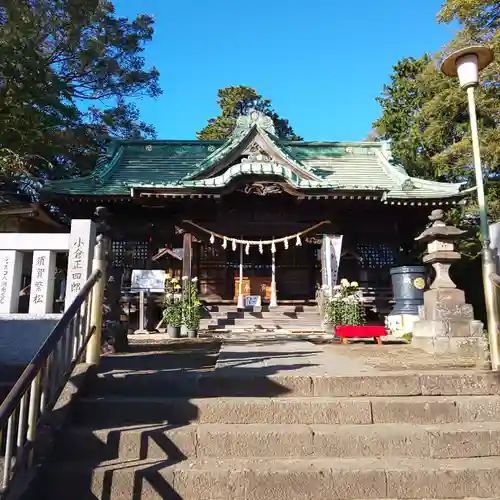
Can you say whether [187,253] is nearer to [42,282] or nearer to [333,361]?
[333,361]

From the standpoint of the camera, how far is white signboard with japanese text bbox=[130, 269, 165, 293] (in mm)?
11562

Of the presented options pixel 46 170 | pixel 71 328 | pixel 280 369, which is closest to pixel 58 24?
pixel 46 170

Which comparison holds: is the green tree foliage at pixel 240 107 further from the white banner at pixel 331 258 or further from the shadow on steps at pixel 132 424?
the shadow on steps at pixel 132 424

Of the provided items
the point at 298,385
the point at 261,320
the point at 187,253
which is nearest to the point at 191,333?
the point at 261,320

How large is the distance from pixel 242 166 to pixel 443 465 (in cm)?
1173

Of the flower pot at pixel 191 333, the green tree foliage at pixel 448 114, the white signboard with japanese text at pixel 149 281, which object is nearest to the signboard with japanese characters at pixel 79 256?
the flower pot at pixel 191 333

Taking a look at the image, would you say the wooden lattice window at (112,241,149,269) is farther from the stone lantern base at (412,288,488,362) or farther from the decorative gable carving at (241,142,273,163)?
the stone lantern base at (412,288,488,362)

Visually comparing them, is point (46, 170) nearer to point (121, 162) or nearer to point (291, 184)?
point (121, 162)

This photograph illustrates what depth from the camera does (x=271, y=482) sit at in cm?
306

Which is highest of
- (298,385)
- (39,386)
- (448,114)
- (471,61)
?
(448,114)

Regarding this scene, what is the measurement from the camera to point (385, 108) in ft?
78.1

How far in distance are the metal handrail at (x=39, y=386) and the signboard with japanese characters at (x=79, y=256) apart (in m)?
0.16

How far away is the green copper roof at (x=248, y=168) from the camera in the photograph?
45.1ft

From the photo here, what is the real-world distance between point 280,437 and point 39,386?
206cm
